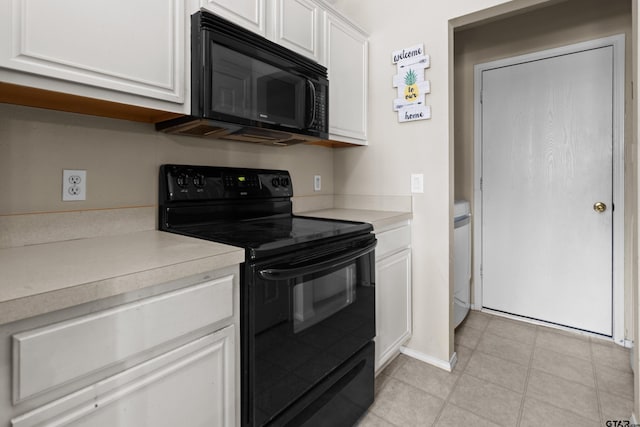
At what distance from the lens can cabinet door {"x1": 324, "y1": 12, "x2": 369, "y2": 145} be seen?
1.94 metres

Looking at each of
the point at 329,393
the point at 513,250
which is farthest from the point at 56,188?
the point at 513,250

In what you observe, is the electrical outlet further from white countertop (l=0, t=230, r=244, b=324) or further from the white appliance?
the white appliance

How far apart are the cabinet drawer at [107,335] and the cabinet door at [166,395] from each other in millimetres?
52

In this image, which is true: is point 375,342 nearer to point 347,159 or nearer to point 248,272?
point 248,272

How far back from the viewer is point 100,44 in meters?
1.04

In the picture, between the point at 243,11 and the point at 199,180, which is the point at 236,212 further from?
the point at 243,11

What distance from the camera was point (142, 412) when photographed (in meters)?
0.82

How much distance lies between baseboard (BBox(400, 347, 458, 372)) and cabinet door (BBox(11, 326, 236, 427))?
4.70ft

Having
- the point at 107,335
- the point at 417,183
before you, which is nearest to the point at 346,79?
the point at 417,183

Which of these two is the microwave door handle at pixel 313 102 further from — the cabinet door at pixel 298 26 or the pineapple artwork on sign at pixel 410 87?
the pineapple artwork on sign at pixel 410 87

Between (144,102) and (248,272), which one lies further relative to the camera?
(144,102)

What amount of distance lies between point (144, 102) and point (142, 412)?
97 cm

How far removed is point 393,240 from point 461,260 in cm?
92

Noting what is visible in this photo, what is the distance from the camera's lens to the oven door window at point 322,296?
3.87 ft
